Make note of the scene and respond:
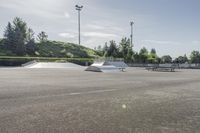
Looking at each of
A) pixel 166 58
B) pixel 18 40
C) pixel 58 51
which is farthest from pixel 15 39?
pixel 166 58

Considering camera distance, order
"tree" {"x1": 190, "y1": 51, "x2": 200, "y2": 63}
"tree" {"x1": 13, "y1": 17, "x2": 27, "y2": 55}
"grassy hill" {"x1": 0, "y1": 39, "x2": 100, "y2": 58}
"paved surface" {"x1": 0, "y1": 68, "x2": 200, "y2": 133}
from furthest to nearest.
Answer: "tree" {"x1": 190, "y1": 51, "x2": 200, "y2": 63}
"grassy hill" {"x1": 0, "y1": 39, "x2": 100, "y2": 58}
"tree" {"x1": 13, "y1": 17, "x2": 27, "y2": 55}
"paved surface" {"x1": 0, "y1": 68, "x2": 200, "y2": 133}

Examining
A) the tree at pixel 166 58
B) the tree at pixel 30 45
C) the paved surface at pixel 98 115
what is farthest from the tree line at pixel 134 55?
the paved surface at pixel 98 115

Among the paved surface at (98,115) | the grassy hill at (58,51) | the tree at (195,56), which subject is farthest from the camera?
the tree at (195,56)

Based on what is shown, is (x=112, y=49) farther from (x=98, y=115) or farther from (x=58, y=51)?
(x=98, y=115)

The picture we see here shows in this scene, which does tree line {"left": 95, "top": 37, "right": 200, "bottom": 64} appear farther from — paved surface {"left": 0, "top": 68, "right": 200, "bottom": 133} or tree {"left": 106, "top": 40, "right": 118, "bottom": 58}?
paved surface {"left": 0, "top": 68, "right": 200, "bottom": 133}

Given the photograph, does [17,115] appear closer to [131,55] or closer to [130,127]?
[130,127]

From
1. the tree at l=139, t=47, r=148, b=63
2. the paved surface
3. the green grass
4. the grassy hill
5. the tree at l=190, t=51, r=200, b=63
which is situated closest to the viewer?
the paved surface

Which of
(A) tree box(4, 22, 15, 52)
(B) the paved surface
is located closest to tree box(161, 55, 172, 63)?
Result: (A) tree box(4, 22, 15, 52)

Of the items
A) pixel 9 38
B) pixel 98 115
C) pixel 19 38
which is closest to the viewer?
pixel 98 115

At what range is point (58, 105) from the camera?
9.45 metres

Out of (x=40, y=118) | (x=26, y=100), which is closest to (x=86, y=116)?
(x=40, y=118)

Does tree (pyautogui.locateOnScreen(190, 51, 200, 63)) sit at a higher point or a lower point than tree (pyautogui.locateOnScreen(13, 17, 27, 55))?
lower

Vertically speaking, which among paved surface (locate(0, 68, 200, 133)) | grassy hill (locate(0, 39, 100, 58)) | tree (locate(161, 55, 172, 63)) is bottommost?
paved surface (locate(0, 68, 200, 133))

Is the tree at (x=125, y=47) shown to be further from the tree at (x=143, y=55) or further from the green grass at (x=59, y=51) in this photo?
the green grass at (x=59, y=51)
